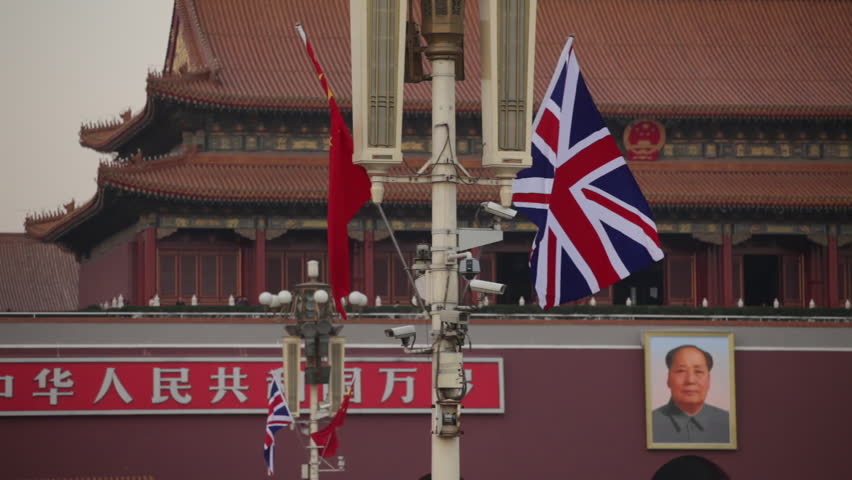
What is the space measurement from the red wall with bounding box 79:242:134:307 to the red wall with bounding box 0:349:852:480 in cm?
555

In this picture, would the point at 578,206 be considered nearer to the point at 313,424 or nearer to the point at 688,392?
the point at 313,424

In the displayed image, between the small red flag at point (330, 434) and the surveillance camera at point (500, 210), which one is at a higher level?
the surveillance camera at point (500, 210)

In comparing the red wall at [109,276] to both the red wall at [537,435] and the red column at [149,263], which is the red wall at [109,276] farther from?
the red wall at [537,435]

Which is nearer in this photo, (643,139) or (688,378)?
(688,378)

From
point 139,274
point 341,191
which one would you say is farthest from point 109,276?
point 341,191

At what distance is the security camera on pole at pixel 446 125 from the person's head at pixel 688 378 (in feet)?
76.0

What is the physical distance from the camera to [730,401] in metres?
37.8

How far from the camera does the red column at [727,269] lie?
4144cm

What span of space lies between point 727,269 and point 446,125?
1099 inches

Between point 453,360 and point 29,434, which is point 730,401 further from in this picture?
point 453,360

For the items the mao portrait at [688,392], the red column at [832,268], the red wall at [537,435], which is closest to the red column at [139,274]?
the red wall at [537,435]

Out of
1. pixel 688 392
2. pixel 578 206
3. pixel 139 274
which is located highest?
pixel 139 274

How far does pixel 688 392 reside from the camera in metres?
37.7

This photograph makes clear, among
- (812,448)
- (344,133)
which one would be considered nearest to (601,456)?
(812,448)
